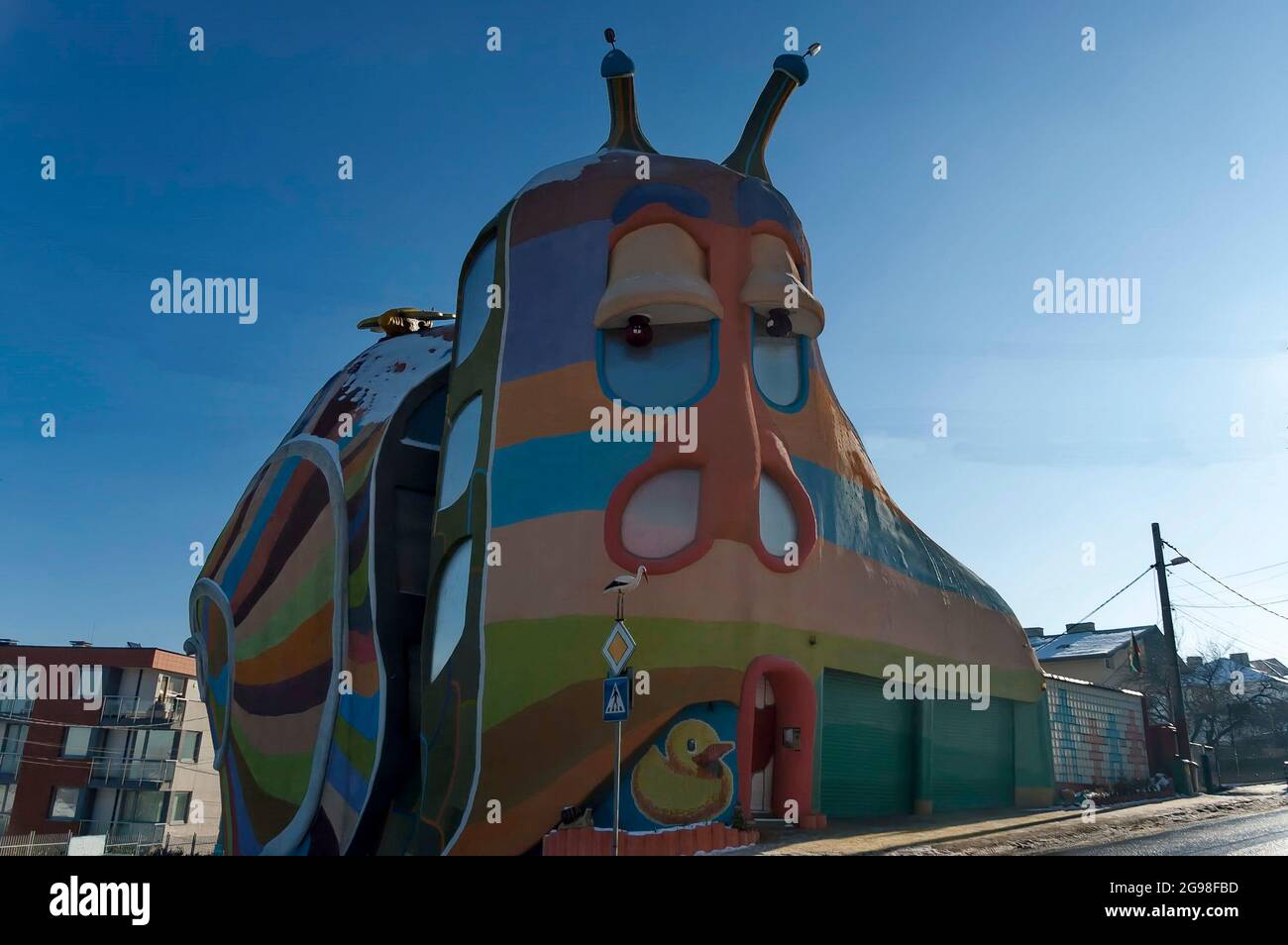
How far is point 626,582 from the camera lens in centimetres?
1423

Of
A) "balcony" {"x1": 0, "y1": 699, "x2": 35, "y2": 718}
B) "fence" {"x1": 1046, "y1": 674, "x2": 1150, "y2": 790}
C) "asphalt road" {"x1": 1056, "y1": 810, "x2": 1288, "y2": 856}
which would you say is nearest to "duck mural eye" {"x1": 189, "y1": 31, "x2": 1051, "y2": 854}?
"fence" {"x1": 1046, "y1": 674, "x2": 1150, "y2": 790}

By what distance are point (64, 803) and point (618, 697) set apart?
4416 cm

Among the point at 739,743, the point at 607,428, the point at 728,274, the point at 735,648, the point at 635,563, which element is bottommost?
the point at 739,743

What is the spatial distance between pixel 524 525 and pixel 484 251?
6939 millimetres

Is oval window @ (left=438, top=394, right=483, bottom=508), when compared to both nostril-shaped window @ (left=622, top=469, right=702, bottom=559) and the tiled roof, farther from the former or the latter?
the tiled roof

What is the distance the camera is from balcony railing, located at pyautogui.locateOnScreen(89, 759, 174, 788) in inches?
1790

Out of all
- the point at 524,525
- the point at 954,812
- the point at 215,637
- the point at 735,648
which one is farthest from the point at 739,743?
the point at 215,637

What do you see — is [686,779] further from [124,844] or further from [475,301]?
[124,844]

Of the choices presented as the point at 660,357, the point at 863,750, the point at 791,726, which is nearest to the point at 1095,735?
the point at 863,750

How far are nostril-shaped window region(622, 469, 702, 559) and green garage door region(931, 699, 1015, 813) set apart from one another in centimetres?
787

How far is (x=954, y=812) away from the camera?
20.1 metres

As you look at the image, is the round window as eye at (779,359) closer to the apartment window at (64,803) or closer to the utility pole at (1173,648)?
the utility pole at (1173,648)
